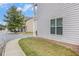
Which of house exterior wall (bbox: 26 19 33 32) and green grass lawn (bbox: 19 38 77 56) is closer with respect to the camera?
green grass lawn (bbox: 19 38 77 56)

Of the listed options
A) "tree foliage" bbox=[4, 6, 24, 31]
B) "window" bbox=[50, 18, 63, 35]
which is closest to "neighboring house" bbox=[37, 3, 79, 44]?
"window" bbox=[50, 18, 63, 35]

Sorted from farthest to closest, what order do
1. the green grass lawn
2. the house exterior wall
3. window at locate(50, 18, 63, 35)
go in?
window at locate(50, 18, 63, 35), the house exterior wall, the green grass lawn

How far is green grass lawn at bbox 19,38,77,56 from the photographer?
4.08 m

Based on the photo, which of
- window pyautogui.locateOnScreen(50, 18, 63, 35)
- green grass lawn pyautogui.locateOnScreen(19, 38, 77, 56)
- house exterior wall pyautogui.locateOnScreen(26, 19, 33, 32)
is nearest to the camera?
green grass lawn pyautogui.locateOnScreen(19, 38, 77, 56)

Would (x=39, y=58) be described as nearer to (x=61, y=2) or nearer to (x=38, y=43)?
(x=38, y=43)

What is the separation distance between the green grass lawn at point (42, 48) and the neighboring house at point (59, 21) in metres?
0.20

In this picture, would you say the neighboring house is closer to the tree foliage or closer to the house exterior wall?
the house exterior wall

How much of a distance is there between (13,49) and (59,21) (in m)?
1.14

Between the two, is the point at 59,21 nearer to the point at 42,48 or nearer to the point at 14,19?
the point at 42,48

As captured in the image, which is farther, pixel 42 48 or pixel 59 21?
pixel 59 21

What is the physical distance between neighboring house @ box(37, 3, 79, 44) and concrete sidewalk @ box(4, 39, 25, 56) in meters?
0.51

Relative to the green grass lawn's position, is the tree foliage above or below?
above

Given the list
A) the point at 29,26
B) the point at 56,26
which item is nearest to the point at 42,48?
the point at 29,26

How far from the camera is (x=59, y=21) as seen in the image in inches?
180
